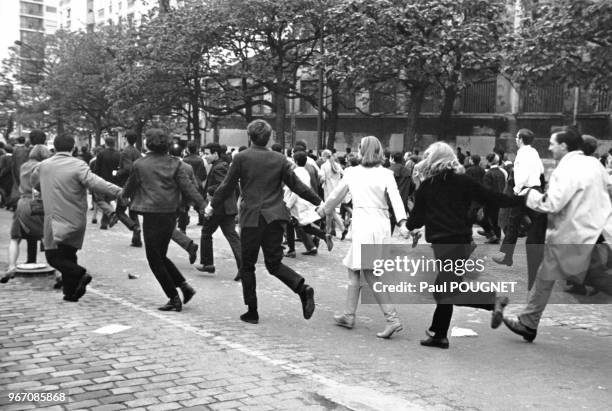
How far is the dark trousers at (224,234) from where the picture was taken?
9.41m

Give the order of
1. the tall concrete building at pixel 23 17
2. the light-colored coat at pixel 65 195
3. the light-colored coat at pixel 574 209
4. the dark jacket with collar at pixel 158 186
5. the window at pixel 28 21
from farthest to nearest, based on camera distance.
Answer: the window at pixel 28 21, the tall concrete building at pixel 23 17, the light-colored coat at pixel 65 195, the dark jacket with collar at pixel 158 186, the light-colored coat at pixel 574 209

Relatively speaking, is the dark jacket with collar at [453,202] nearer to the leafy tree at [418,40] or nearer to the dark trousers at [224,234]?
the dark trousers at [224,234]

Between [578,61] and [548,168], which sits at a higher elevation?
[578,61]

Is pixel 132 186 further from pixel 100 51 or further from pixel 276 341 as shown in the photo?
pixel 100 51

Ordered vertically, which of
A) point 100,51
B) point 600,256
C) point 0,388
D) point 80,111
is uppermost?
point 100,51

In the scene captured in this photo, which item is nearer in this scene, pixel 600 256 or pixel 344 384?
pixel 344 384

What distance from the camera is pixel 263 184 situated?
23.1 ft

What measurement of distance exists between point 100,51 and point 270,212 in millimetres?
35706

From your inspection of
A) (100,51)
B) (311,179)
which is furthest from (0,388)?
(100,51)

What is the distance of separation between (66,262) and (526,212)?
4963mm

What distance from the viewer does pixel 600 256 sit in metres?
6.16

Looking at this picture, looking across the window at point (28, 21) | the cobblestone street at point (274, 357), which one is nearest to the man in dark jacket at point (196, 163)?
the cobblestone street at point (274, 357)

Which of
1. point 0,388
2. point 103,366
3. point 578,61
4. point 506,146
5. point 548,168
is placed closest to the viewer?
point 0,388

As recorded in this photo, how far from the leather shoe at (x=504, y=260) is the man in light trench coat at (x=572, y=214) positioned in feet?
16.2
